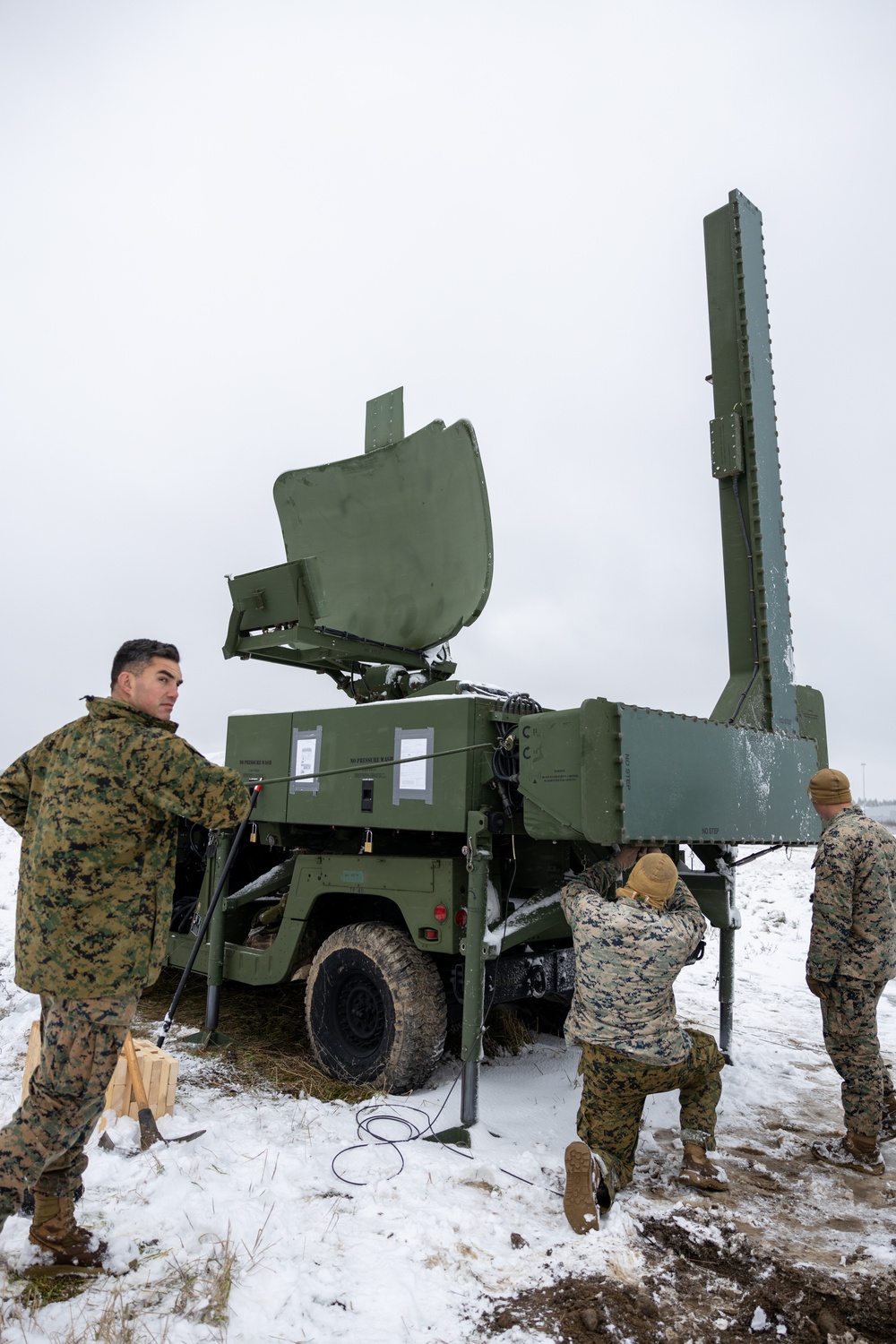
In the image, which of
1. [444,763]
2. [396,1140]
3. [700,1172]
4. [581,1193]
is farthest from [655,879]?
[396,1140]

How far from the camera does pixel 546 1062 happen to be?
563 cm

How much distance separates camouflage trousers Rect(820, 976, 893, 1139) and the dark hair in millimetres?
3571

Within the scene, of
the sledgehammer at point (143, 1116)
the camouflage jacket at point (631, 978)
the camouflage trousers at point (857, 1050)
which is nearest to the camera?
the camouflage jacket at point (631, 978)

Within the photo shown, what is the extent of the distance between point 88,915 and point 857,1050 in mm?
3619

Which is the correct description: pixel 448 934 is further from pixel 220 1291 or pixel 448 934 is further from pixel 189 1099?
pixel 220 1291

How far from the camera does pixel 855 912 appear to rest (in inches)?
173

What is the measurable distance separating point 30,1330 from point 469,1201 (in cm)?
167

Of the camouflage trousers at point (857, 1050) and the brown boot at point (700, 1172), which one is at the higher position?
the camouflage trousers at point (857, 1050)

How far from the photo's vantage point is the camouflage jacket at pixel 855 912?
432 cm

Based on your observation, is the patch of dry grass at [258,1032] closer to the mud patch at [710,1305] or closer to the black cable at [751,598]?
the mud patch at [710,1305]

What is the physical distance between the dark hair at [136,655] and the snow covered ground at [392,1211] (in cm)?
186

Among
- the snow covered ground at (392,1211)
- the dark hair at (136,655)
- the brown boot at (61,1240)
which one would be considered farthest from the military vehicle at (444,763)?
the brown boot at (61,1240)

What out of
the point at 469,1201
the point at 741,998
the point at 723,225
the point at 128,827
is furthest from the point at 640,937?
A: the point at 723,225

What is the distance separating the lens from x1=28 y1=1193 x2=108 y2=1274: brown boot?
2.75 metres
